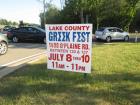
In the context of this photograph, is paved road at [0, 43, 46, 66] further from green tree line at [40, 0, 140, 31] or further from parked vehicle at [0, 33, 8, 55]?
green tree line at [40, 0, 140, 31]

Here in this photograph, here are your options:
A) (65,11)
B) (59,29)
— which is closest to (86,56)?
(59,29)

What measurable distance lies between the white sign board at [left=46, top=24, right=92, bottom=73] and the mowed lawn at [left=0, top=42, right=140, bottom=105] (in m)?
0.50

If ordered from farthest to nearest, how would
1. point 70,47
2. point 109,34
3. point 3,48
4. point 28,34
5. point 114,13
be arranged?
point 114,13 < point 109,34 < point 28,34 < point 3,48 < point 70,47

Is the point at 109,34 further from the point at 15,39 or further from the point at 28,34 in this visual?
the point at 15,39

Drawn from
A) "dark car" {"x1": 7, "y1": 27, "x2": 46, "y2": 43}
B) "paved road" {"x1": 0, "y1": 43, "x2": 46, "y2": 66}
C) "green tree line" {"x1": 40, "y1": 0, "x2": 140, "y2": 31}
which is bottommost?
"paved road" {"x1": 0, "y1": 43, "x2": 46, "y2": 66}

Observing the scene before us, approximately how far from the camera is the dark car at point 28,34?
884 inches

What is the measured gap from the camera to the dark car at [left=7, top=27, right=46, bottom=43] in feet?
73.7

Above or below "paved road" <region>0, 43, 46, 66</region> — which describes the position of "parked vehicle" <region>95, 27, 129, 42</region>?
above

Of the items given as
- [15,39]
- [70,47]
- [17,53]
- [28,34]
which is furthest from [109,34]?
[70,47]

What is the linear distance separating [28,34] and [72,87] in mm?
16937

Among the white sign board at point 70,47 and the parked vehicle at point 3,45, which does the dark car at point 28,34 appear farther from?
the white sign board at point 70,47

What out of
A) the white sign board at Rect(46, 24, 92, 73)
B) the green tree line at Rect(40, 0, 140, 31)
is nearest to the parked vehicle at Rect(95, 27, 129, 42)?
the green tree line at Rect(40, 0, 140, 31)

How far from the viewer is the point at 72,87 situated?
678 centimetres

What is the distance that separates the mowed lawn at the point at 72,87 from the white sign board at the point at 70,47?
1.64ft
